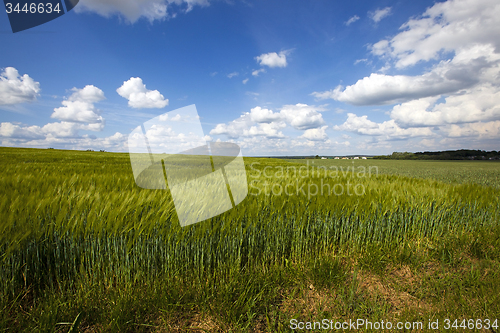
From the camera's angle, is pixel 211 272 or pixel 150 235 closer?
pixel 150 235

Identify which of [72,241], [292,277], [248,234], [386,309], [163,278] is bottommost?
[386,309]

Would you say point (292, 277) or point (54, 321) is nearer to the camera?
point (54, 321)

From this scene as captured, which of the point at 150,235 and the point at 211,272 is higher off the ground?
the point at 150,235

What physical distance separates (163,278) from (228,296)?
585 mm

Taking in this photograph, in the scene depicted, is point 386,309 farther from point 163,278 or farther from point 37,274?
point 37,274

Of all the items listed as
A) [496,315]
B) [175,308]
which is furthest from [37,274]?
[496,315]

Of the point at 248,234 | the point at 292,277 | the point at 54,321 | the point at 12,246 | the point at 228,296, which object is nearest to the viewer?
the point at 54,321

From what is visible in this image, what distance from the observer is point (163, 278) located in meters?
1.72

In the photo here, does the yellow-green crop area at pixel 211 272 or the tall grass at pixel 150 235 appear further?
the tall grass at pixel 150 235

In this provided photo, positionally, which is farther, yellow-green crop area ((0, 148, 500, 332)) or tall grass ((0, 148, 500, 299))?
tall grass ((0, 148, 500, 299))

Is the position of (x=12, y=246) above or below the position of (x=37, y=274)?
above

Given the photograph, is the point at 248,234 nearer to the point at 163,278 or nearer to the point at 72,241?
the point at 163,278

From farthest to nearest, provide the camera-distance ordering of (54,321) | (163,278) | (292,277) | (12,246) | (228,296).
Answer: (292,277) → (163,278) → (228,296) → (12,246) → (54,321)

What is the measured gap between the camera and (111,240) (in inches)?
69.8
